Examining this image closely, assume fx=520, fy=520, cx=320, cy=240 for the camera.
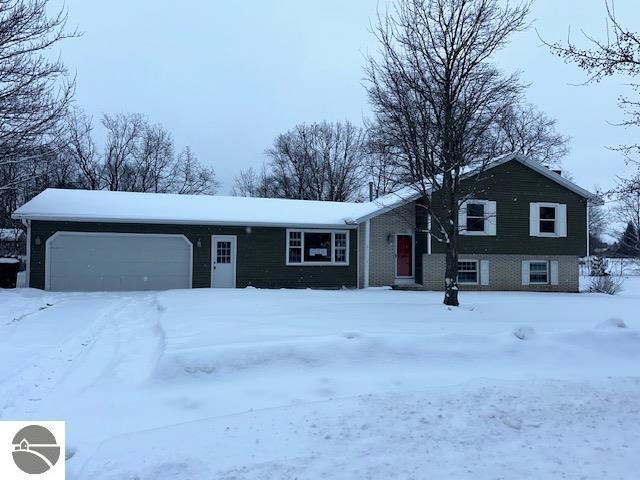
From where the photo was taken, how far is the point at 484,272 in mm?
20766

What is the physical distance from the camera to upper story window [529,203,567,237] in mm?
21109

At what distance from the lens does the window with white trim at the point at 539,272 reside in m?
21.5

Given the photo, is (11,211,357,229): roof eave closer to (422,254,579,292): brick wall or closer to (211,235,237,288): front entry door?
(211,235,237,288): front entry door

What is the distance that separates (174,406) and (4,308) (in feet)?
29.5

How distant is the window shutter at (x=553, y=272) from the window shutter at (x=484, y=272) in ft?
9.80

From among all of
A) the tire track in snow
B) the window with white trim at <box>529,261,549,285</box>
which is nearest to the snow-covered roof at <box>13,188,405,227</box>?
the window with white trim at <box>529,261,549,285</box>

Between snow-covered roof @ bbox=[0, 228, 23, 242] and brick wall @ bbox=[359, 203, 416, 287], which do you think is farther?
snow-covered roof @ bbox=[0, 228, 23, 242]

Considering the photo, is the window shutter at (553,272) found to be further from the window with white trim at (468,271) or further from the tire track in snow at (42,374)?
the tire track in snow at (42,374)

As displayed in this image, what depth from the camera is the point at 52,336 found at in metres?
9.16

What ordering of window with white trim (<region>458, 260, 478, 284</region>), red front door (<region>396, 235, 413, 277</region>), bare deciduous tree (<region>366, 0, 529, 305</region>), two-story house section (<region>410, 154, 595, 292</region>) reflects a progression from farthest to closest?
1. red front door (<region>396, 235, 413, 277</region>)
2. window with white trim (<region>458, 260, 478, 284</region>)
3. two-story house section (<region>410, 154, 595, 292</region>)
4. bare deciduous tree (<region>366, 0, 529, 305</region>)

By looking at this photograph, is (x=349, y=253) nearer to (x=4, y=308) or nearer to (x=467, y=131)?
(x=467, y=131)

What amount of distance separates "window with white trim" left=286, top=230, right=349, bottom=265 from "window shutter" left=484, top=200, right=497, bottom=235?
5.58 metres

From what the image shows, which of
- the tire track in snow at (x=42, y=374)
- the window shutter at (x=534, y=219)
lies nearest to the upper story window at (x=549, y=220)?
the window shutter at (x=534, y=219)

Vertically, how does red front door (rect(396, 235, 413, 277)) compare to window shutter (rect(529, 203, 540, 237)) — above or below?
below
